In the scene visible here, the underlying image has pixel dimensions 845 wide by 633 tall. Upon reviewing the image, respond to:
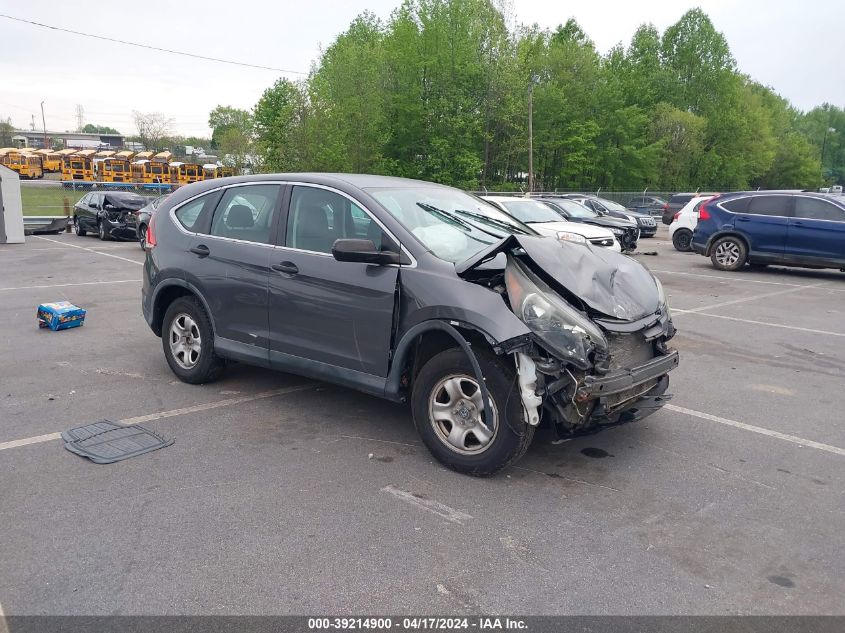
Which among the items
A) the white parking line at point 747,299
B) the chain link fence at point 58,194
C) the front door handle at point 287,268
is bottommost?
the white parking line at point 747,299

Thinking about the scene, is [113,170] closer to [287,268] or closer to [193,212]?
[193,212]

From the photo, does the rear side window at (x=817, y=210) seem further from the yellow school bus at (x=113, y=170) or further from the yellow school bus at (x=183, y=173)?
the yellow school bus at (x=113, y=170)

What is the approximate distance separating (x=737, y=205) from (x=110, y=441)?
1429 cm

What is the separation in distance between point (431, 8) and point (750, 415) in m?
47.9

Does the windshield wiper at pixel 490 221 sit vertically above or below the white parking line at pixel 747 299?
above

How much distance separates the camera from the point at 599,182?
202 ft

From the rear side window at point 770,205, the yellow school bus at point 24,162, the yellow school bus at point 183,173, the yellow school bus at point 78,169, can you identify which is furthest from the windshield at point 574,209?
the yellow school bus at point 24,162

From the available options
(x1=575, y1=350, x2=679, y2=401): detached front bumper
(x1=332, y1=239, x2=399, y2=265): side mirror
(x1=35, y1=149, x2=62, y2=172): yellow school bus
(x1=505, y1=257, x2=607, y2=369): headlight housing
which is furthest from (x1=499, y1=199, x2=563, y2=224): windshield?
(x1=35, y1=149, x2=62, y2=172): yellow school bus

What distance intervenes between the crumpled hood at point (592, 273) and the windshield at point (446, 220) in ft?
1.30

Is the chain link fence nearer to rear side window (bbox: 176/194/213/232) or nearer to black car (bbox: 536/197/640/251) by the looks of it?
black car (bbox: 536/197/640/251)

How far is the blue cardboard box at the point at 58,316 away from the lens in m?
8.05

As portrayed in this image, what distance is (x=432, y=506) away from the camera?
377cm

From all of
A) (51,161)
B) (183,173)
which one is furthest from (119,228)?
(51,161)

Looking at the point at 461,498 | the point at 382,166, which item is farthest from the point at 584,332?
the point at 382,166
